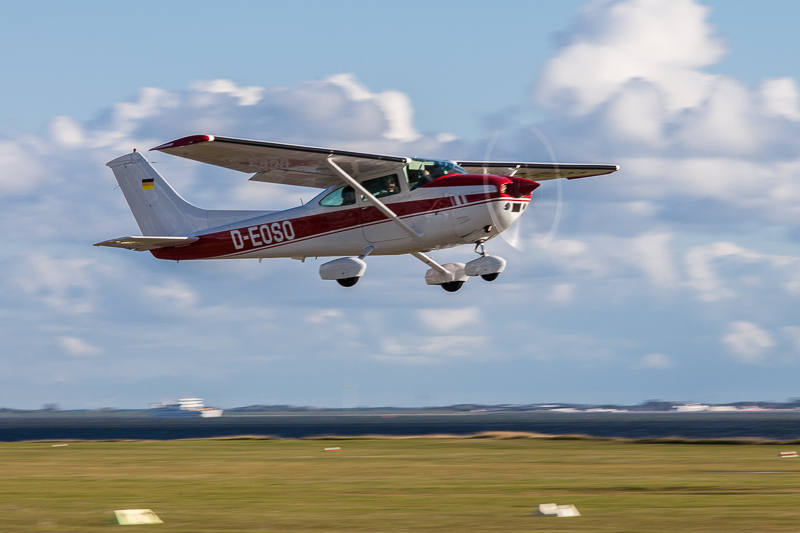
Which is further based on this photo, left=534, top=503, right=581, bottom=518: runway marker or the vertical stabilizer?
the vertical stabilizer

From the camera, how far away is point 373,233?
2412 centimetres

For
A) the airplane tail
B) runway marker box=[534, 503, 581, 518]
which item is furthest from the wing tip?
runway marker box=[534, 503, 581, 518]

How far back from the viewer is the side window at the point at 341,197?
79.8 feet

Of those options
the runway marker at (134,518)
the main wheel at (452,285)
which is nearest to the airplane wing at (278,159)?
the main wheel at (452,285)

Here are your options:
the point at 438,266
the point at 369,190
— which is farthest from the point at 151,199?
the point at 438,266

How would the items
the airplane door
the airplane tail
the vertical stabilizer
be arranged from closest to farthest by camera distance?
1. the airplane door
2. the airplane tail
3. the vertical stabilizer

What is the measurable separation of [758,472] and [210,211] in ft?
55.1

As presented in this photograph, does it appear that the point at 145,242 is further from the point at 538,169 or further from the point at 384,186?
the point at 538,169

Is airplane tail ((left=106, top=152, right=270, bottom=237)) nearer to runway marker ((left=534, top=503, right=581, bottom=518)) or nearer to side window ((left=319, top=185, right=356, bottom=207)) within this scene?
side window ((left=319, top=185, right=356, bottom=207))

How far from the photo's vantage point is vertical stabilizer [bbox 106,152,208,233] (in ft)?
96.0

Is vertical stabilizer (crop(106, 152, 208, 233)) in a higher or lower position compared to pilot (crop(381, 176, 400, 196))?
higher

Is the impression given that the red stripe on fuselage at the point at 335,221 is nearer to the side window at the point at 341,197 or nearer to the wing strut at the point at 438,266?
the side window at the point at 341,197

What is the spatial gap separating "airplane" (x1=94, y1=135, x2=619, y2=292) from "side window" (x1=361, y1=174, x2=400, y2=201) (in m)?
0.03

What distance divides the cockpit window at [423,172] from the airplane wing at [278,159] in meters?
0.37
